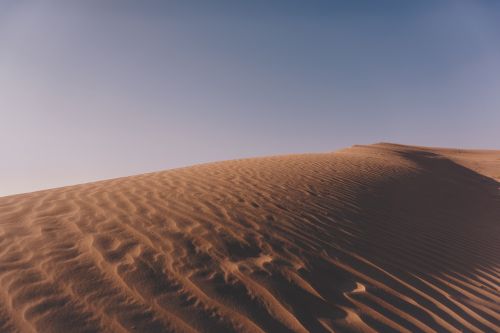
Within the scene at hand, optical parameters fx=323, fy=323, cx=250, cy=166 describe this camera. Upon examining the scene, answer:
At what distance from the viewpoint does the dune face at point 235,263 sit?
2500mm

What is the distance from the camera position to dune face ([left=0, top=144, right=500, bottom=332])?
8.20 feet

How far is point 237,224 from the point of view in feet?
14.2

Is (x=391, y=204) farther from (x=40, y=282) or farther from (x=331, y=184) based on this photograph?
(x=40, y=282)

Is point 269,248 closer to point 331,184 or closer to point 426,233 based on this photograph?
point 426,233

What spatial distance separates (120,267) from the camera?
119 inches

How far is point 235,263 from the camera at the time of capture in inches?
130

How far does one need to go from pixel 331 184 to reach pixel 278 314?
5.15 m

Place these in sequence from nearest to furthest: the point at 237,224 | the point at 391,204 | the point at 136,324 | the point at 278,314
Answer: the point at 136,324 → the point at 278,314 → the point at 237,224 → the point at 391,204

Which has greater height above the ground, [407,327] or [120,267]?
[120,267]

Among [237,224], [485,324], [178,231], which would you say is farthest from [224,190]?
[485,324]

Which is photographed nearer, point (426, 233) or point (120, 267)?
point (120, 267)

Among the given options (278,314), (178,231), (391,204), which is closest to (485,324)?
(278,314)

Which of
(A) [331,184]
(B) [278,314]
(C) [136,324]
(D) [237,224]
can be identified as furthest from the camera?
(A) [331,184]

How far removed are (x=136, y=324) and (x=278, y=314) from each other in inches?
42.4
